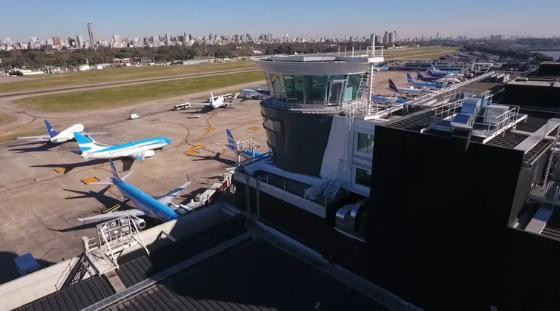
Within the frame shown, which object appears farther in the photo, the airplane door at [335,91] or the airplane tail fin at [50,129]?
Answer: the airplane tail fin at [50,129]

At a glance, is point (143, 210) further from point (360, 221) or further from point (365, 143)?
point (365, 143)

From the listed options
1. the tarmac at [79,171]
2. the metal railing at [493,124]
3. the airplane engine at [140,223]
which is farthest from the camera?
the tarmac at [79,171]

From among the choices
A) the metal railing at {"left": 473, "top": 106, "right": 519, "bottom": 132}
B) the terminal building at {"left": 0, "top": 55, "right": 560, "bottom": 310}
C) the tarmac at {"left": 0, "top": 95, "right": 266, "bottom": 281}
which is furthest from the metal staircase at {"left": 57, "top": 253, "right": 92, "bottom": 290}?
the metal railing at {"left": 473, "top": 106, "right": 519, "bottom": 132}

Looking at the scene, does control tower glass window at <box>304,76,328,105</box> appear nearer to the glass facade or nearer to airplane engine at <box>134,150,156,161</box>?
the glass facade

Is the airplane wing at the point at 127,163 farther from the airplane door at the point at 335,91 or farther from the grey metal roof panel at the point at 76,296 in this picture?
the airplane door at the point at 335,91

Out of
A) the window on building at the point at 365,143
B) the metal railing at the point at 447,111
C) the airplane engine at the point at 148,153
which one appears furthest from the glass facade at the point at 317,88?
the airplane engine at the point at 148,153

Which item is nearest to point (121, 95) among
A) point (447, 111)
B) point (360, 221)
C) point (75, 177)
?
point (75, 177)
